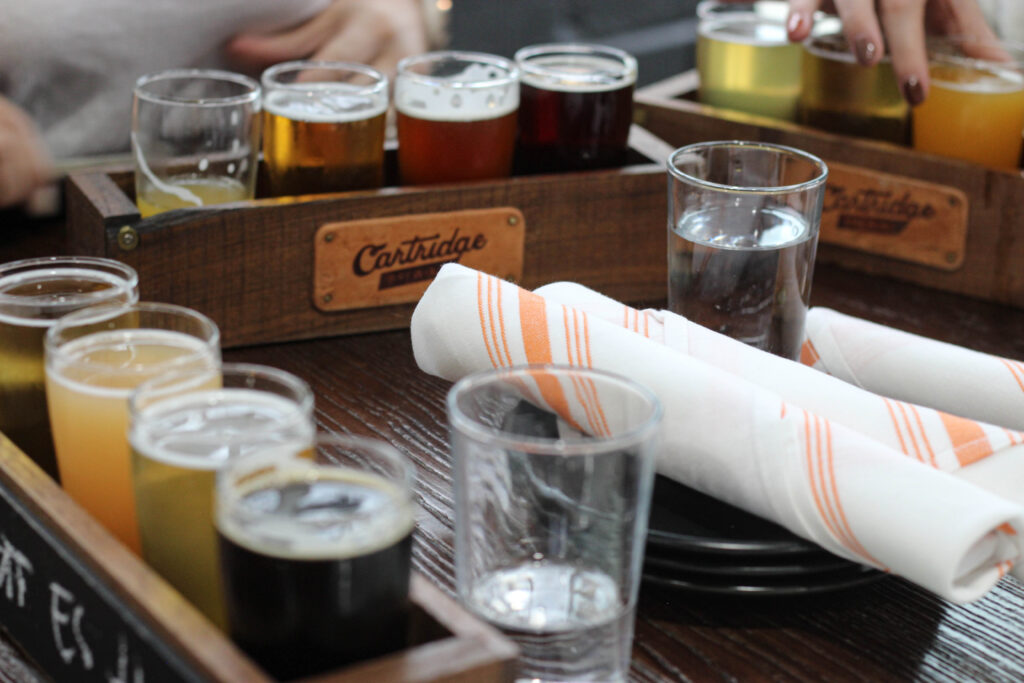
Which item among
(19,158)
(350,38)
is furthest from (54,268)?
(350,38)

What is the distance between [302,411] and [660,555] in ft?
0.88

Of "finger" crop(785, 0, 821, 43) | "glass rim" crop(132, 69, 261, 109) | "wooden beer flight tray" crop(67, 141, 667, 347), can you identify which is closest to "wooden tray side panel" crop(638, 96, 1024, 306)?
"finger" crop(785, 0, 821, 43)

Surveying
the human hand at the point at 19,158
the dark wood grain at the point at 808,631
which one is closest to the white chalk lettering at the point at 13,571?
the dark wood grain at the point at 808,631

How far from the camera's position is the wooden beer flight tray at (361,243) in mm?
1123

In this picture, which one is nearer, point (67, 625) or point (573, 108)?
point (67, 625)

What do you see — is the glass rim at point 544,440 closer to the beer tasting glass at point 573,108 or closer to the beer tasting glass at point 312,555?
the beer tasting glass at point 312,555

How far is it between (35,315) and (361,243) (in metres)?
0.46

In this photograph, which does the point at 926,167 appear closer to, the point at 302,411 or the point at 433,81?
the point at 433,81

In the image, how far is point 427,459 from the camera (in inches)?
36.5

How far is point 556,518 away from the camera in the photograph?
2.04 ft

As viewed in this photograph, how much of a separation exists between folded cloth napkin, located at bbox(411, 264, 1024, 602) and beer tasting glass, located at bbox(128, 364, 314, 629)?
0.53 feet

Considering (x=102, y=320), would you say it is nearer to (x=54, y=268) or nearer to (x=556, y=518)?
(x=54, y=268)

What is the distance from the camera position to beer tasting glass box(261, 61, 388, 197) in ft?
3.83

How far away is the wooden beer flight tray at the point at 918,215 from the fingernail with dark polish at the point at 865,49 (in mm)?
93
